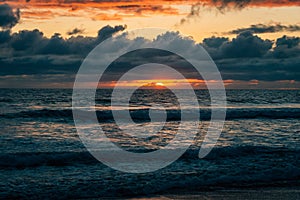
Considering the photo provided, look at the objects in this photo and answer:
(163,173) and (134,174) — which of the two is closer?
(134,174)

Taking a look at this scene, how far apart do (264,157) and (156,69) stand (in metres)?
45.7

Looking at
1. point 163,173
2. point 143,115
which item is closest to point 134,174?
point 163,173

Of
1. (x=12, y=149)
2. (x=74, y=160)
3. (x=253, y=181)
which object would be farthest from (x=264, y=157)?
(x=12, y=149)

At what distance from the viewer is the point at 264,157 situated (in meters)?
→ 14.9

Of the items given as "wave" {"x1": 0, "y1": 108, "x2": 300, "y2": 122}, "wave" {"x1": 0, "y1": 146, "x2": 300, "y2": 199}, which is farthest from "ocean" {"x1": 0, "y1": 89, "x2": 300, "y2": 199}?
"wave" {"x1": 0, "y1": 108, "x2": 300, "y2": 122}

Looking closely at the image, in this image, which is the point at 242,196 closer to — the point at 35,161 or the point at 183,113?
the point at 35,161

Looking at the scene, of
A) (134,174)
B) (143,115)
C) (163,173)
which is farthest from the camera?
(143,115)

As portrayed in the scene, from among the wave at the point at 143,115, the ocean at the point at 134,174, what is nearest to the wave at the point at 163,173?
the ocean at the point at 134,174

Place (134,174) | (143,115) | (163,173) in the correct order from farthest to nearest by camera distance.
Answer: (143,115)
(163,173)
(134,174)

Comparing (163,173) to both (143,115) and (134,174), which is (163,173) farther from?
(143,115)

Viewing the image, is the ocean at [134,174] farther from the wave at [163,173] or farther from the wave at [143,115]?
the wave at [143,115]

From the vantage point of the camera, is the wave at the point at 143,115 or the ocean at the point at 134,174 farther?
the wave at the point at 143,115

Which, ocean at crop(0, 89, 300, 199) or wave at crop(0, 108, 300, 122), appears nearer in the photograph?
ocean at crop(0, 89, 300, 199)

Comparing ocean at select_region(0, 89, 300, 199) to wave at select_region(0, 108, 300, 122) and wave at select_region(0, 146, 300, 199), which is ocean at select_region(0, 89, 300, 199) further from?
wave at select_region(0, 108, 300, 122)
